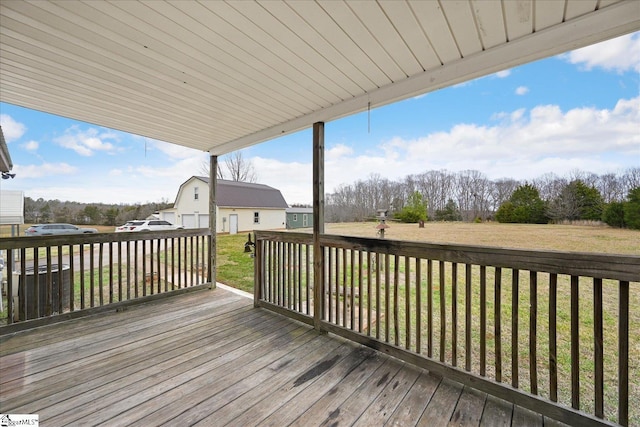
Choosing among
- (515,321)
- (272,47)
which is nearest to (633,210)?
(515,321)

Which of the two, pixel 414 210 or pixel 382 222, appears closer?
pixel 414 210

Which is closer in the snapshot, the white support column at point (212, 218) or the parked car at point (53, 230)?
the parked car at point (53, 230)

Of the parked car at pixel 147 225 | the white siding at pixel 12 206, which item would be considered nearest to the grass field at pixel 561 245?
the parked car at pixel 147 225

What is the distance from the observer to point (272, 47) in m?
1.78

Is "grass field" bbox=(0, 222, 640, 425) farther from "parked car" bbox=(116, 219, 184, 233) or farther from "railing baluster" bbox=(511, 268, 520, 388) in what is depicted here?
"parked car" bbox=(116, 219, 184, 233)

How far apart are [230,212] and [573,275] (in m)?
4.60

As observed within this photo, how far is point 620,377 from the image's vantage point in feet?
4.50

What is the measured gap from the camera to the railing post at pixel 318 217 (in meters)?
2.72

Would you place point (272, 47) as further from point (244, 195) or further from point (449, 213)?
point (244, 195)

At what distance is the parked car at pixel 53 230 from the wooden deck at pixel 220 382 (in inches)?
42.4

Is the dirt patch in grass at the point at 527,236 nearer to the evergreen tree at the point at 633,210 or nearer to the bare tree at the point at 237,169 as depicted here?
the evergreen tree at the point at 633,210

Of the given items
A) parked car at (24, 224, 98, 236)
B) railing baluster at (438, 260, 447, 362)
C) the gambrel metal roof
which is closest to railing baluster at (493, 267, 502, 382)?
railing baluster at (438, 260, 447, 362)

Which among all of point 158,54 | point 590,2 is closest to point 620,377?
point 590,2

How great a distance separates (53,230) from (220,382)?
3000 mm
